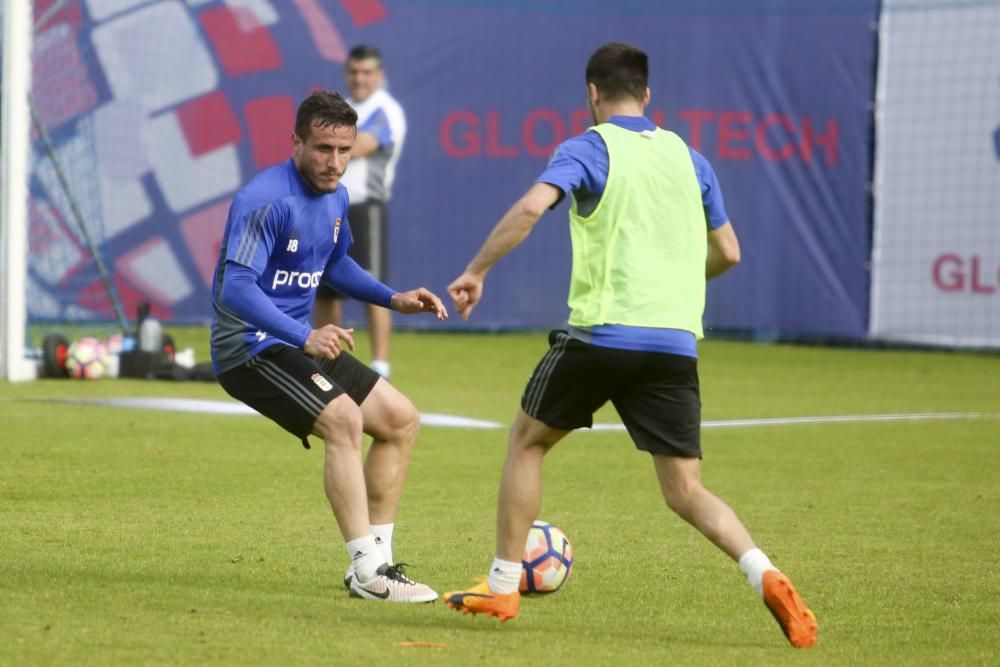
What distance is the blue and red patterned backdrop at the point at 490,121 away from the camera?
1828 centimetres

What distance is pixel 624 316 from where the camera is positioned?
568 cm

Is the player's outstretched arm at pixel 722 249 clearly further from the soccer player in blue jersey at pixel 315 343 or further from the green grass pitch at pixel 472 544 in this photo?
the green grass pitch at pixel 472 544

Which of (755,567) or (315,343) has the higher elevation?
(315,343)

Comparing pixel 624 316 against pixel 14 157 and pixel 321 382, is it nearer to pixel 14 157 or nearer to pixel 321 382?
pixel 321 382

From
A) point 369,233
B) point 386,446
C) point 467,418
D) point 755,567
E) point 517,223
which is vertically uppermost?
point 517,223

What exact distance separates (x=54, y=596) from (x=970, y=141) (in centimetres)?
1362

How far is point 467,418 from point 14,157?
4081 mm

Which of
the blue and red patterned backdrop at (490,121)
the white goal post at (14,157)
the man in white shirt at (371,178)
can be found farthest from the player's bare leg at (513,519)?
the blue and red patterned backdrop at (490,121)

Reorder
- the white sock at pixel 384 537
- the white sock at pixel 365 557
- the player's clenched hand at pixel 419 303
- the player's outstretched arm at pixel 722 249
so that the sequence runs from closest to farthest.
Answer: the player's outstretched arm at pixel 722 249 → the white sock at pixel 365 557 → the player's clenched hand at pixel 419 303 → the white sock at pixel 384 537

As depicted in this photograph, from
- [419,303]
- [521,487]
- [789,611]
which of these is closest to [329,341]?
[419,303]

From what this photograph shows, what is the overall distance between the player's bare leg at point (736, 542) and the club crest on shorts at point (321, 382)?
1.26 m

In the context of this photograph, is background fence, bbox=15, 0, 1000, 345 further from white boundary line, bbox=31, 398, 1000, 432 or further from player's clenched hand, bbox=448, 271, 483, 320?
player's clenched hand, bbox=448, 271, 483, 320

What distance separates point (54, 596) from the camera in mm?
5973

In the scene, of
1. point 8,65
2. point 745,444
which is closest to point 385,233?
point 8,65
